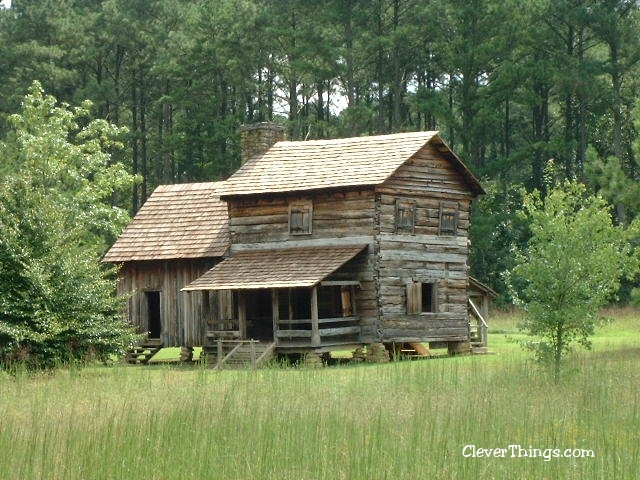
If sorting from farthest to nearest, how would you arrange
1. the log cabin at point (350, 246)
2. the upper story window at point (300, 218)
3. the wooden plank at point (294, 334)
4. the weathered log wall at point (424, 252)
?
1. the upper story window at point (300, 218)
2. the weathered log wall at point (424, 252)
3. the log cabin at point (350, 246)
4. the wooden plank at point (294, 334)

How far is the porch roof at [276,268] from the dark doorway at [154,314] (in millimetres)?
4256

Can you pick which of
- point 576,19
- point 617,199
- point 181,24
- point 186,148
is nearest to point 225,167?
point 186,148

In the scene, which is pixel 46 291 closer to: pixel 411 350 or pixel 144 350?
pixel 144 350

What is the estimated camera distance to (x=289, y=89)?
6894 centimetres

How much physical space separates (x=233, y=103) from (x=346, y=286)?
36684 millimetres

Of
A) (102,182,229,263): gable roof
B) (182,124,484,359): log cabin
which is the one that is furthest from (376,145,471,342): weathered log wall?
(102,182,229,263): gable roof

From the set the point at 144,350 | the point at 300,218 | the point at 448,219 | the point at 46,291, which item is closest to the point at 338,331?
the point at 300,218

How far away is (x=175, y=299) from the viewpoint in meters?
37.1

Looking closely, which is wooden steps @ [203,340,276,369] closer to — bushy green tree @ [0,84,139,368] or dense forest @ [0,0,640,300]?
bushy green tree @ [0,84,139,368]

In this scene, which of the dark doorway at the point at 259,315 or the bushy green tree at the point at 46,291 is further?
the dark doorway at the point at 259,315

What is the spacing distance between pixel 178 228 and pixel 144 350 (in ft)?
13.3

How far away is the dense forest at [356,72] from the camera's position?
186ft

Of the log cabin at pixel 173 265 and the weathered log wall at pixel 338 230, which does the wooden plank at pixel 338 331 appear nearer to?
the weathered log wall at pixel 338 230

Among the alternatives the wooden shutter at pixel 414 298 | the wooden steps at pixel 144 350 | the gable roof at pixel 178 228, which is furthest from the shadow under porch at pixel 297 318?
the wooden steps at pixel 144 350
